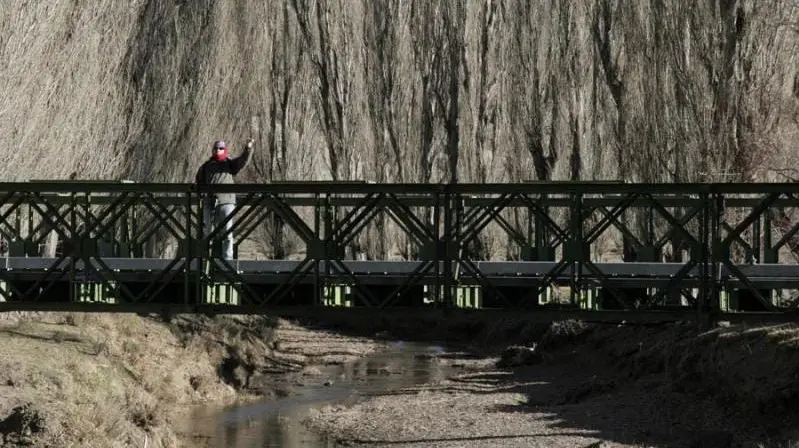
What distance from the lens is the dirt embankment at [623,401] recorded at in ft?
68.7

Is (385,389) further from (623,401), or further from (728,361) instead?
(728,361)

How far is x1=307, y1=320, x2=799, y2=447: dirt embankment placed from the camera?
825 inches

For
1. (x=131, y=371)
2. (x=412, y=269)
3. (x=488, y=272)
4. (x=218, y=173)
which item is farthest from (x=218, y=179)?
(x=131, y=371)

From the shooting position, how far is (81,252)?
21125 millimetres

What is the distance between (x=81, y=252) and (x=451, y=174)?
84.4ft

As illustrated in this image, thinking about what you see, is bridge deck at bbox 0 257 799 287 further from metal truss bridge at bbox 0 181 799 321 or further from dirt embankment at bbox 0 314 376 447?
dirt embankment at bbox 0 314 376 447

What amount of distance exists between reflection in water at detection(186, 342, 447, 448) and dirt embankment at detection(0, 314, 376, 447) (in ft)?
1.81

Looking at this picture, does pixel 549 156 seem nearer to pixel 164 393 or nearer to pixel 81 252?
pixel 164 393

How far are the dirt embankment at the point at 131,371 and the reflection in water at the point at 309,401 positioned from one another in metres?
0.55

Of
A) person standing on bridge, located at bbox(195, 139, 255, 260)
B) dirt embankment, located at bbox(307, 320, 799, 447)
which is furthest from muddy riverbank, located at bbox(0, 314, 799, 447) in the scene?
person standing on bridge, located at bbox(195, 139, 255, 260)

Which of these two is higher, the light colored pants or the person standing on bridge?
the person standing on bridge

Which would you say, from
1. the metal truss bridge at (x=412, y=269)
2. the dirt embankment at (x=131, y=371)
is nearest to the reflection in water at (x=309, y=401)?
the dirt embankment at (x=131, y=371)

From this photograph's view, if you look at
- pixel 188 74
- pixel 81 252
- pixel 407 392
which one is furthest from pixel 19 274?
pixel 188 74

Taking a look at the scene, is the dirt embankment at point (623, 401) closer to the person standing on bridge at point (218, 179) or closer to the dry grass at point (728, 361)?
the dry grass at point (728, 361)
